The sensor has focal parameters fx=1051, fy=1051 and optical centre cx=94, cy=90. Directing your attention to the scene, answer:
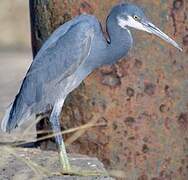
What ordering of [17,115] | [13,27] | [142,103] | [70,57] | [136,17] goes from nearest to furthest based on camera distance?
[136,17], [70,57], [17,115], [142,103], [13,27]

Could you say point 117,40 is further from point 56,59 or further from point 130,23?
point 56,59

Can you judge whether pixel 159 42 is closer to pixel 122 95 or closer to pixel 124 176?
pixel 122 95

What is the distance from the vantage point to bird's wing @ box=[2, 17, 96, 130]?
5672 millimetres

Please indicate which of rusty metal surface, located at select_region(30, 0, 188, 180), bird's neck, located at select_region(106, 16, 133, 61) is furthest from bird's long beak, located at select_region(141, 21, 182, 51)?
rusty metal surface, located at select_region(30, 0, 188, 180)

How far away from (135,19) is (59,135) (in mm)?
784

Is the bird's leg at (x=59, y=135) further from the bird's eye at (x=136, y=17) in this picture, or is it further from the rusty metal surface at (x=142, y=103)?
the bird's eye at (x=136, y=17)

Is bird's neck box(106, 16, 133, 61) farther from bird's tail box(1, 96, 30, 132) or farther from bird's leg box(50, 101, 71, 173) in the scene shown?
bird's tail box(1, 96, 30, 132)

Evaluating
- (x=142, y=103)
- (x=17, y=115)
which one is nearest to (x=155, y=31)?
(x=142, y=103)

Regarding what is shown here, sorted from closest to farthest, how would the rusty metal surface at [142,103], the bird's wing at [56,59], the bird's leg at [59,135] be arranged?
the bird's wing at [56,59] → the bird's leg at [59,135] → the rusty metal surface at [142,103]

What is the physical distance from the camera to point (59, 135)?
19.1 ft

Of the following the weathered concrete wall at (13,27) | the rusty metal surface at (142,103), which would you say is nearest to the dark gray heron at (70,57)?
the rusty metal surface at (142,103)

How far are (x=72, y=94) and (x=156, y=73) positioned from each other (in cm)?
52

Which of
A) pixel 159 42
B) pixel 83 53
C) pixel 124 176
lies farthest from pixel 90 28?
pixel 124 176

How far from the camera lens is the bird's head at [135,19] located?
219 inches
